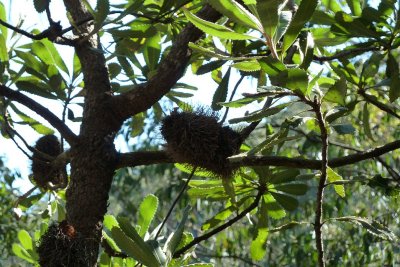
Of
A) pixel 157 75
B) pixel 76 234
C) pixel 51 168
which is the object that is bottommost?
pixel 76 234

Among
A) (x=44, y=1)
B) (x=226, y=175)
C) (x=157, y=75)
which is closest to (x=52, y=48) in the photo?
(x=44, y=1)

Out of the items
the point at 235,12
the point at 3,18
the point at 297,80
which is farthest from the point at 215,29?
the point at 3,18

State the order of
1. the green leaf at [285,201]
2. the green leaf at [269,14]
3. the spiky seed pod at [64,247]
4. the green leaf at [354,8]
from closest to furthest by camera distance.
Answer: the green leaf at [269,14], the spiky seed pod at [64,247], the green leaf at [354,8], the green leaf at [285,201]

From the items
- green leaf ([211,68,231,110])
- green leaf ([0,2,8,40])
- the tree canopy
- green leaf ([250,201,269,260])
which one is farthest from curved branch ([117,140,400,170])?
green leaf ([0,2,8,40])

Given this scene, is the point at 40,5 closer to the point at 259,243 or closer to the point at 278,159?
the point at 278,159

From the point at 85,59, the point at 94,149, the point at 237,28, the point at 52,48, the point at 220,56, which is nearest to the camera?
the point at 220,56

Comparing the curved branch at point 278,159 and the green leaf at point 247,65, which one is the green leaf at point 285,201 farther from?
the green leaf at point 247,65

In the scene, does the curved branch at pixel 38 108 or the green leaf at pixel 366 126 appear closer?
the curved branch at pixel 38 108

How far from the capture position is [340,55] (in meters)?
1.59

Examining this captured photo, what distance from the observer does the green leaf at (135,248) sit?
1328mm

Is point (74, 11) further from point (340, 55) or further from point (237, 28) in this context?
point (340, 55)

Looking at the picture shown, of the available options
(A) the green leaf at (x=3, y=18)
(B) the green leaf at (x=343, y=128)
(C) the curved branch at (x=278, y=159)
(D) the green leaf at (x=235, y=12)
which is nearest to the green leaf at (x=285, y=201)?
(C) the curved branch at (x=278, y=159)

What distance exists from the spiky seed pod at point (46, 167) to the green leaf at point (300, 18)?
70 centimetres

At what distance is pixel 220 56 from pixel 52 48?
808 mm
